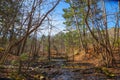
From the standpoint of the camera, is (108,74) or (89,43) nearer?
(108,74)

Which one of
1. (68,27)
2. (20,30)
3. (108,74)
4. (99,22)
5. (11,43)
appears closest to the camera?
(11,43)

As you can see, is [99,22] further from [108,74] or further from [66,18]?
[66,18]

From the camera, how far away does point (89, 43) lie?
113 ft

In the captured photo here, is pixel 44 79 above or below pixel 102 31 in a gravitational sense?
below

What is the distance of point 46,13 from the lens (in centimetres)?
1144

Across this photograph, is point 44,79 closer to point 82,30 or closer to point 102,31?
point 102,31

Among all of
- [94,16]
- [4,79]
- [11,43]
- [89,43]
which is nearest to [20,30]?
[11,43]

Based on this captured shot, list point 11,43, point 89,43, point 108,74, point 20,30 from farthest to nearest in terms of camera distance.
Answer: point 89,43 → point 108,74 → point 20,30 → point 11,43

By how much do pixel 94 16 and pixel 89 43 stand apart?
16882mm

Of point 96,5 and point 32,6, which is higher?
point 96,5

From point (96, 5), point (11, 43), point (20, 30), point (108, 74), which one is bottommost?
point (108, 74)

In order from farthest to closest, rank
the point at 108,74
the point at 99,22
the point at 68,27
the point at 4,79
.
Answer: the point at 68,27 → the point at 99,22 → the point at 108,74 → the point at 4,79

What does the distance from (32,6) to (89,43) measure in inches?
951

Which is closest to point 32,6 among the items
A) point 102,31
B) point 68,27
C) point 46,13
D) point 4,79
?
point 46,13
